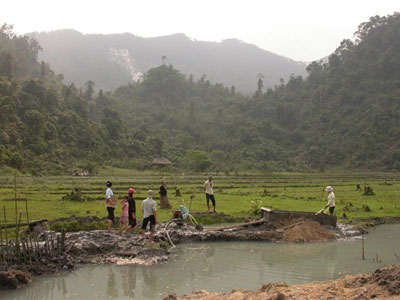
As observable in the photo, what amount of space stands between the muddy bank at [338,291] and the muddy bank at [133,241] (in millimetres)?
3620

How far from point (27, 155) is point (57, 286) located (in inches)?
1819

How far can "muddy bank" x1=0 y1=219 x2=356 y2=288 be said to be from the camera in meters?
10.1

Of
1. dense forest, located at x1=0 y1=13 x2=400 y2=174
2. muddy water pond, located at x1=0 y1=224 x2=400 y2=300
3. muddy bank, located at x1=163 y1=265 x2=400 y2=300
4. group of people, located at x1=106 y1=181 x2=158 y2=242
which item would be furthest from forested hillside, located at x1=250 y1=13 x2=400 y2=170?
muddy bank, located at x1=163 y1=265 x2=400 y2=300

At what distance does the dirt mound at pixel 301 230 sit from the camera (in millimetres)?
14680

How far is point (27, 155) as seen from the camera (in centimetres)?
5141

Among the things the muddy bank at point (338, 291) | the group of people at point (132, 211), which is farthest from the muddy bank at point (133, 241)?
the muddy bank at point (338, 291)

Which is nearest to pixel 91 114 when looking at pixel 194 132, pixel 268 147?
pixel 194 132

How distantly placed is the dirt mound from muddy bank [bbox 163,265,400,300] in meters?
6.21

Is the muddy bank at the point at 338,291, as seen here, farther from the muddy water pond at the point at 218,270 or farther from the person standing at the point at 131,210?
the person standing at the point at 131,210

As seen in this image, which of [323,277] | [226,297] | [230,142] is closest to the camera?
[226,297]

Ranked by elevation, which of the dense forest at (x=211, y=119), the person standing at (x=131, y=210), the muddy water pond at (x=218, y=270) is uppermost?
the dense forest at (x=211, y=119)

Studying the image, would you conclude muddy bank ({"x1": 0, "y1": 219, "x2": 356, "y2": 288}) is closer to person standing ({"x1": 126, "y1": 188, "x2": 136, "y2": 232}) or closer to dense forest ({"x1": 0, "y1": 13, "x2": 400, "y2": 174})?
person standing ({"x1": 126, "y1": 188, "x2": 136, "y2": 232})

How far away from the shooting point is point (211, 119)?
105812mm

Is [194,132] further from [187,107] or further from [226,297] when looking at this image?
[226,297]
